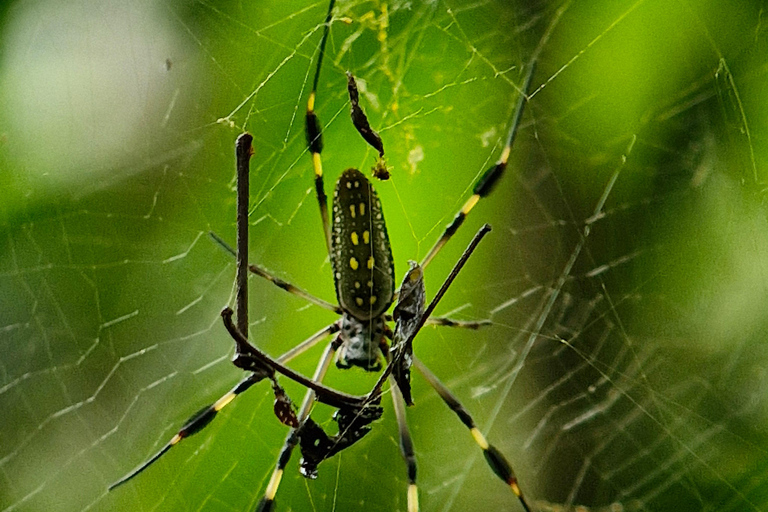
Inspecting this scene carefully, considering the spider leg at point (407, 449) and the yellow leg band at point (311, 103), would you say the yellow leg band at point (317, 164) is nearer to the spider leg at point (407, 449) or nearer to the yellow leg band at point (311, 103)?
the yellow leg band at point (311, 103)

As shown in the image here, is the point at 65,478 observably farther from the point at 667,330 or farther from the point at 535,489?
the point at 667,330

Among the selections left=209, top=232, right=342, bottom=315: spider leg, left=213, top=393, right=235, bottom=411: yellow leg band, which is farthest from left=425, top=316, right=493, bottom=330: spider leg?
left=213, top=393, right=235, bottom=411: yellow leg band

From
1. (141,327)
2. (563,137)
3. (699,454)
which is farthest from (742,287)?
(141,327)

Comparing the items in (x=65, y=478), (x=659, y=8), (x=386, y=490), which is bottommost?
(x=386, y=490)

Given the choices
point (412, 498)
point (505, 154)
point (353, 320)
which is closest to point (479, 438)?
point (412, 498)

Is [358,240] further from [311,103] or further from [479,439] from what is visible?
[479,439]

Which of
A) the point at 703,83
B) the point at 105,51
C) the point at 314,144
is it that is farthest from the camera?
the point at 105,51

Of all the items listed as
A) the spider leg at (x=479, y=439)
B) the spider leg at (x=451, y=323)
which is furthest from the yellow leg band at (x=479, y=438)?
the spider leg at (x=451, y=323)

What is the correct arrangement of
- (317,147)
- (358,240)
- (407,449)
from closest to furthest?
1. (358,240)
2. (317,147)
3. (407,449)
